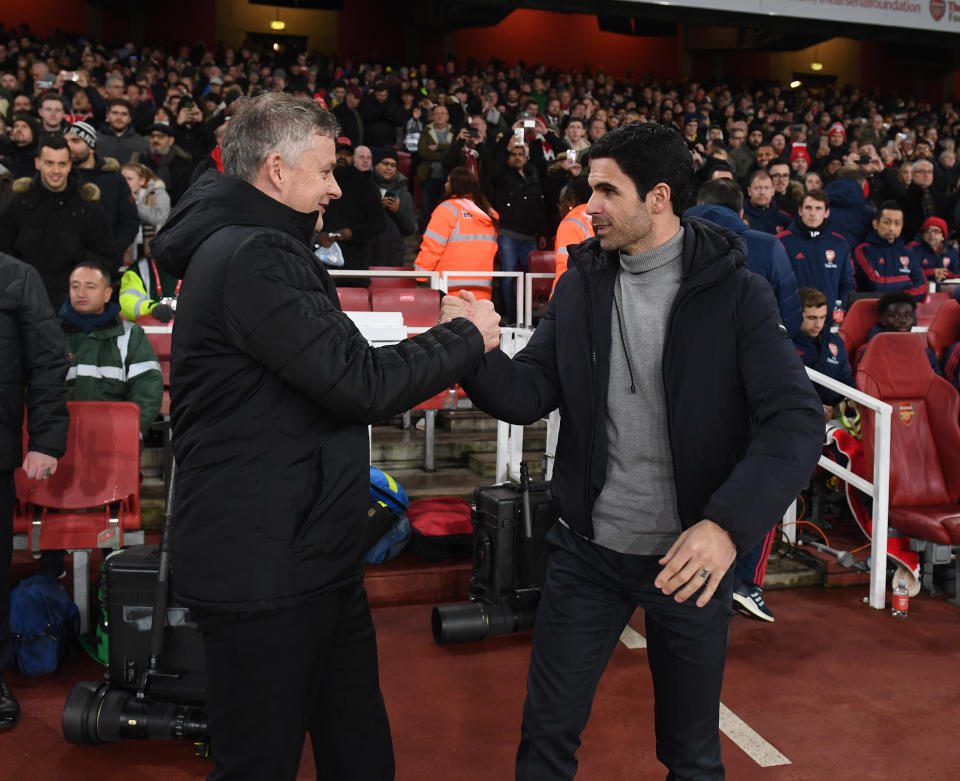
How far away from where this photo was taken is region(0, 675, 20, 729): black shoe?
3.36 metres

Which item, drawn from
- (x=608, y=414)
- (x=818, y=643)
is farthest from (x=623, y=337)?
(x=818, y=643)

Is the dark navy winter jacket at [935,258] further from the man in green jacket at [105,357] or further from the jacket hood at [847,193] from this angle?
the man in green jacket at [105,357]

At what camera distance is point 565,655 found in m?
2.18

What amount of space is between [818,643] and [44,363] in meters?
3.34

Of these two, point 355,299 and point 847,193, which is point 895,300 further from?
point 355,299

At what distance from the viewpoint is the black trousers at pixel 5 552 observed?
11.0 feet

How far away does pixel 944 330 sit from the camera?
6.21 m

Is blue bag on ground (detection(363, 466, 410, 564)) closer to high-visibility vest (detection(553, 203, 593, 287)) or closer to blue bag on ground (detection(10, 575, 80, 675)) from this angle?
blue bag on ground (detection(10, 575, 80, 675))

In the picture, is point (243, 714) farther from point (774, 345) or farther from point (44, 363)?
point (44, 363)

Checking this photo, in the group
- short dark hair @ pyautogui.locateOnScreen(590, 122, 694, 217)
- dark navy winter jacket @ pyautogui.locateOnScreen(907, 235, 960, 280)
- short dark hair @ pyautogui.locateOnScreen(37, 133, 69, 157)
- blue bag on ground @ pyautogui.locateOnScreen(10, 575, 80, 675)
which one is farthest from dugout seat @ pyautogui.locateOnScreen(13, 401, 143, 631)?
dark navy winter jacket @ pyautogui.locateOnScreen(907, 235, 960, 280)

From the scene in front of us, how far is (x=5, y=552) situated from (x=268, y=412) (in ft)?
6.68

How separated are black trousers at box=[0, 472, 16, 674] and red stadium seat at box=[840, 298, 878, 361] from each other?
4.79 meters

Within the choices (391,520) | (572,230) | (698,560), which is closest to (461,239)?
(572,230)

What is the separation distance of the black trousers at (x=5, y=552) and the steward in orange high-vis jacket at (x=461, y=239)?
4.20m
